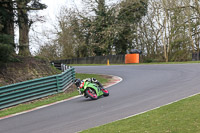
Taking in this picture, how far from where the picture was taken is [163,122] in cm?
675

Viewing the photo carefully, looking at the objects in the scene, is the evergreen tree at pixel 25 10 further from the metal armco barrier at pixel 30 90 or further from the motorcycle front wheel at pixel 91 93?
the motorcycle front wheel at pixel 91 93

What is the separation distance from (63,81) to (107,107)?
6.36m

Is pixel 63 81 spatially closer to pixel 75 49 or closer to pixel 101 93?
pixel 101 93

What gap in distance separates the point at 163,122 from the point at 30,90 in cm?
833

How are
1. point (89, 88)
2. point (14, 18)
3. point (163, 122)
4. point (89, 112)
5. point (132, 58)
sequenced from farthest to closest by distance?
1. point (132, 58)
2. point (14, 18)
3. point (89, 88)
4. point (89, 112)
5. point (163, 122)

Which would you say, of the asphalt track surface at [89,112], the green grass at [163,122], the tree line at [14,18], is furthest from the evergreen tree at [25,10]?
the green grass at [163,122]

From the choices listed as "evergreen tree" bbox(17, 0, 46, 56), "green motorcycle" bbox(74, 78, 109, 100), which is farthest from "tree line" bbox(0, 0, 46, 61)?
"green motorcycle" bbox(74, 78, 109, 100)

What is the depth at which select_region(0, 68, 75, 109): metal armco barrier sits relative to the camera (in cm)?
1260

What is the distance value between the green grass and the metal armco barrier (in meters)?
6.98

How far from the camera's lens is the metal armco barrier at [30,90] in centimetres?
1260

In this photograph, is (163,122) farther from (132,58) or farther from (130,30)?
(130,30)

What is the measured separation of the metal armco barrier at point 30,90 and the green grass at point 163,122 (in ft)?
22.9

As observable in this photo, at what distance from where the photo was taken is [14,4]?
17266 mm

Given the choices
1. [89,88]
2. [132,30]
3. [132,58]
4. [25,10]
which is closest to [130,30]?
[132,30]
